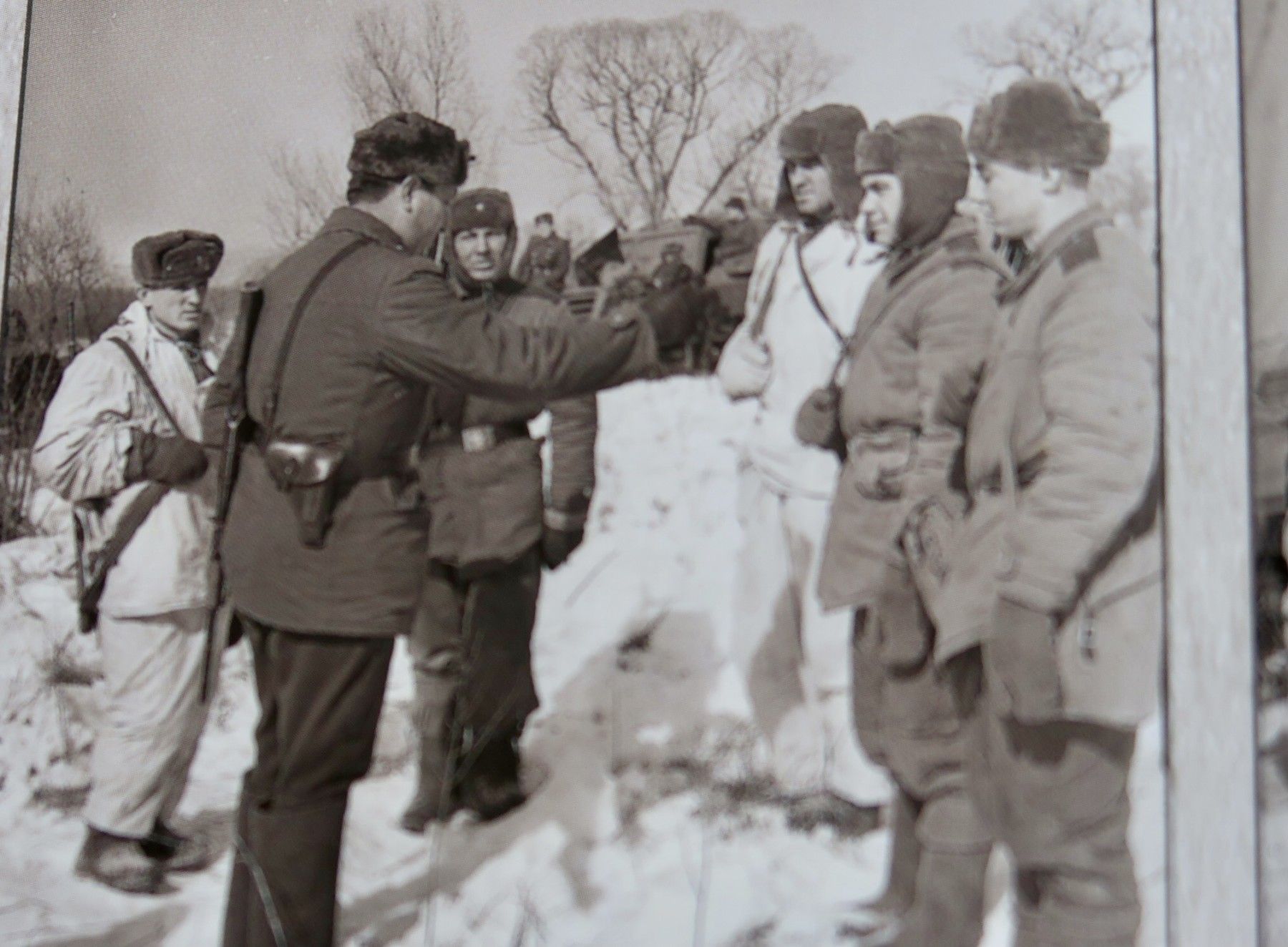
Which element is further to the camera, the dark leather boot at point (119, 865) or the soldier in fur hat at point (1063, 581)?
the dark leather boot at point (119, 865)

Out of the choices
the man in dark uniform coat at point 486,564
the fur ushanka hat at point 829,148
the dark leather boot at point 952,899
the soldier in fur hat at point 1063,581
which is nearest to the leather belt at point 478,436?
the man in dark uniform coat at point 486,564

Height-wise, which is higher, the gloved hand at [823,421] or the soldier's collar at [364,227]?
the soldier's collar at [364,227]

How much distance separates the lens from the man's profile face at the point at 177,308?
323 centimetres

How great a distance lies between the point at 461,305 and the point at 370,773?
105 centimetres

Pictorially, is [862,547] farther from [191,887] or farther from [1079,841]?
[191,887]

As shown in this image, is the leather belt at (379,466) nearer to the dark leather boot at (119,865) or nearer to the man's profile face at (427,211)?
the man's profile face at (427,211)

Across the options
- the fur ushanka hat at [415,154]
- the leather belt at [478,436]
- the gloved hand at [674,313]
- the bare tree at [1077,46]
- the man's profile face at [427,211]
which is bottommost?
the leather belt at [478,436]

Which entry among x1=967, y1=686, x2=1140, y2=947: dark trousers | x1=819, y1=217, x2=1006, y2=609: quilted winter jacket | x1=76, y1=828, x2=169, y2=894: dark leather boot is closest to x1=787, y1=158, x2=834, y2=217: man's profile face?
x1=819, y1=217, x2=1006, y2=609: quilted winter jacket

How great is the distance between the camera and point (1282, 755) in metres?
2.90

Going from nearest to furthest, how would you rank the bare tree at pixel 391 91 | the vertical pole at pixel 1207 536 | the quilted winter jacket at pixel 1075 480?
the quilted winter jacket at pixel 1075 480 → the vertical pole at pixel 1207 536 → the bare tree at pixel 391 91

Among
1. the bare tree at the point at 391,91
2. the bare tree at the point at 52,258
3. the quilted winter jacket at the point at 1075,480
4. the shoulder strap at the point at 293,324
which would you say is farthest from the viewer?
the bare tree at the point at 52,258

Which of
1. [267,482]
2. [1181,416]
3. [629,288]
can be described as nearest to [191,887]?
[267,482]

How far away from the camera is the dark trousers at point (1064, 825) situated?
2.71 metres

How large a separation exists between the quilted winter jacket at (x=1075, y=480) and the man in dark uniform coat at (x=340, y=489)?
0.74m
